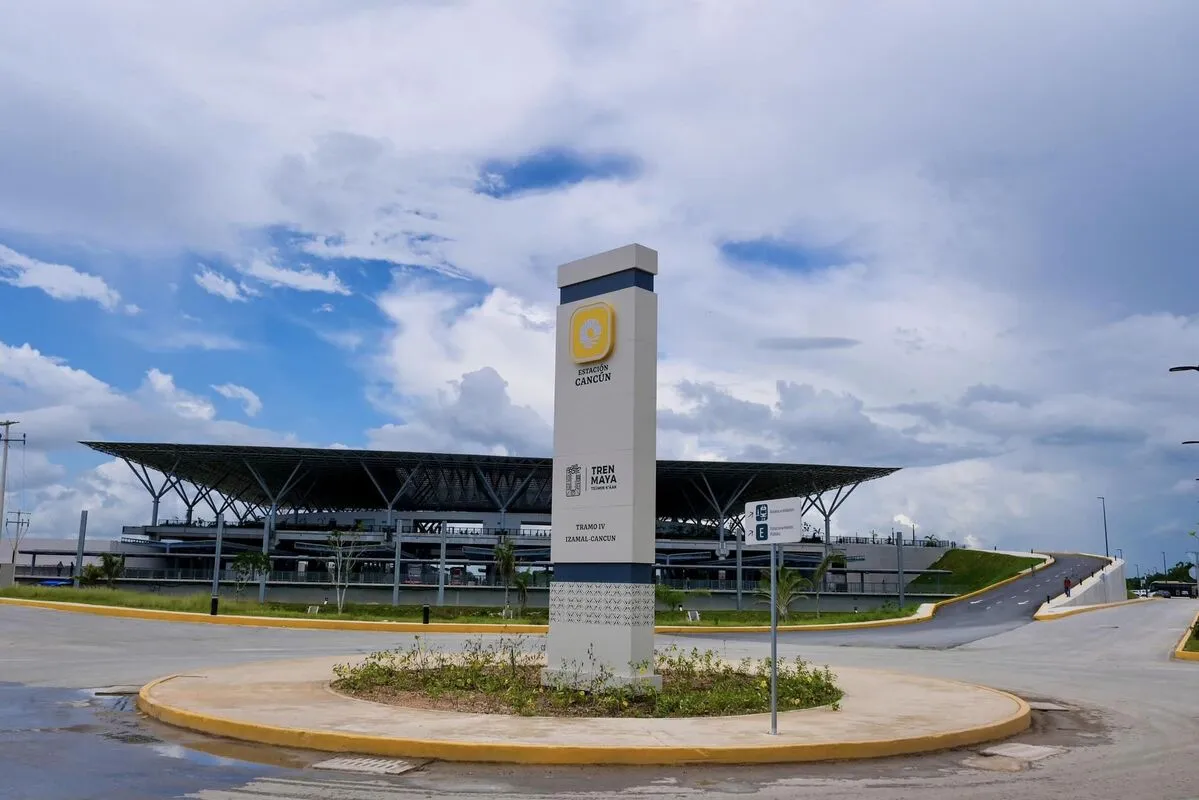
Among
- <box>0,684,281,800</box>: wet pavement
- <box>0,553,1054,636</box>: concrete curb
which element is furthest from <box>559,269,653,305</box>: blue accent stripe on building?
<box>0,553,1054,636</box>: concrete curb

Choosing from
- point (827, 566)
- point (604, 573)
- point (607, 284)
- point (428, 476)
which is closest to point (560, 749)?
point (604, 573)

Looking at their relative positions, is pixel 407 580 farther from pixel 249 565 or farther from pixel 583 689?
pixel 583 689

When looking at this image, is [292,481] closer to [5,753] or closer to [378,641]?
[378,641]

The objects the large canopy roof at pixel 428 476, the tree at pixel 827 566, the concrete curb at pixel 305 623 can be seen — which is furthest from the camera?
the large canopy roof at pixel 428 476

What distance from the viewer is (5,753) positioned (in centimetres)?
976

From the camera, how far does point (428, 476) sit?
293 ft

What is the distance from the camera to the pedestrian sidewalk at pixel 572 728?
33.2 feet

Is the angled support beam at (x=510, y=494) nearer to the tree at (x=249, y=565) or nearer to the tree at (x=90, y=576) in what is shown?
the tree at (x=249, y=565)

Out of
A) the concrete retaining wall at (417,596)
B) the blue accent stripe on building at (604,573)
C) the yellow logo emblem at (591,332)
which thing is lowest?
the concrete retaining wall at (417,596)

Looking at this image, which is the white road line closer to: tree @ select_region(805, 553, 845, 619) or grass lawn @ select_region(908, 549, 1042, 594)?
tree @ select_region(805, 553, 845, 619)

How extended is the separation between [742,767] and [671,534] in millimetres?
88356

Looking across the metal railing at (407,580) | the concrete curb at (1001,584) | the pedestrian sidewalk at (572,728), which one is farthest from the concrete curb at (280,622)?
the concrete curb at (1001,584)

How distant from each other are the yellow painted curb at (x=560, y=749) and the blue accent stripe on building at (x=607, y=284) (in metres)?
7.87

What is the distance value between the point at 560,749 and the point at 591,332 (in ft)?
25.0
